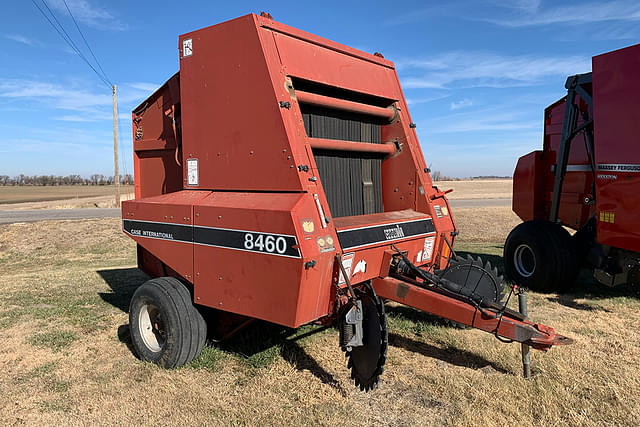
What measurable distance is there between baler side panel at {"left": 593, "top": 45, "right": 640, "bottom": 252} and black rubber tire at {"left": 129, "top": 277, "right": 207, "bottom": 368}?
439cm

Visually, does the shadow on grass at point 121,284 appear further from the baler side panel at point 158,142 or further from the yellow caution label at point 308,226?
the yellow caution label at point 308,226

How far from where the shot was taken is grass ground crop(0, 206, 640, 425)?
3.16 meters

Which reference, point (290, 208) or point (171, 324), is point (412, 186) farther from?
point (171, 324)

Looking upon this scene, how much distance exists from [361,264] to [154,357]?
6.44 feet

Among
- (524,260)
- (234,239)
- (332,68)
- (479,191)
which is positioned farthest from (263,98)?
(479,191)

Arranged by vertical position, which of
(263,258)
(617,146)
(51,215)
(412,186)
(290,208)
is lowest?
(51,215)

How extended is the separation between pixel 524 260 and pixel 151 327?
511 centimetres

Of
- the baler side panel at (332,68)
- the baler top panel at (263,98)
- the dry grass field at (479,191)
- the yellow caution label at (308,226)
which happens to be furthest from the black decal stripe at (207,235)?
the dry grass field at (479,191)

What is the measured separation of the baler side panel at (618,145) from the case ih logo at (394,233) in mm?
2710

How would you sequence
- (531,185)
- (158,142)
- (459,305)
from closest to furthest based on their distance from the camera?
(459,305), (158,142), (531,185)

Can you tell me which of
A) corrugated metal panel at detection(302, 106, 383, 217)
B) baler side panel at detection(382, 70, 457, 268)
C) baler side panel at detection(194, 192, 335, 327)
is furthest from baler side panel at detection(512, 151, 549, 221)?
baler side panel at detection(194, 192, 335, 327)

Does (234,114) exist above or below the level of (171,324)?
above

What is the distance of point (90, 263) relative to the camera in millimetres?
9992

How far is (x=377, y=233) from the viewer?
12.5 feet
